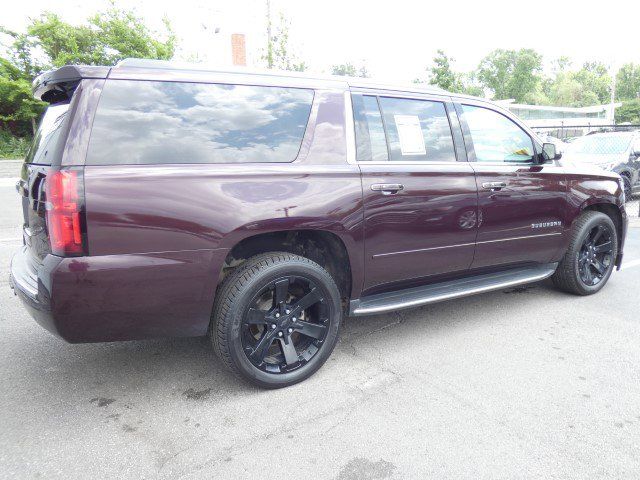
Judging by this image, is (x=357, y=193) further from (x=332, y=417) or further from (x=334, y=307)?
(x=332, y=417)

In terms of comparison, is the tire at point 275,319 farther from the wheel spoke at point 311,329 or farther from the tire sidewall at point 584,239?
the tire sidewall at point 584,239

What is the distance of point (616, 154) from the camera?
10844mm

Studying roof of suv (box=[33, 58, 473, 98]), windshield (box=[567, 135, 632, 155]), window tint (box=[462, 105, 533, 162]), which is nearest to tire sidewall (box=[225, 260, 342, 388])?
roof of suv (box=[33, 58, 473, 98])

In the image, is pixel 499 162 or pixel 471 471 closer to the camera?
pixel 471 471

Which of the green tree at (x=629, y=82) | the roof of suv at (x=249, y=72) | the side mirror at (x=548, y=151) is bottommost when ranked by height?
the side mirror at (x=548, y=151)

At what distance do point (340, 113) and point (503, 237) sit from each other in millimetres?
1736

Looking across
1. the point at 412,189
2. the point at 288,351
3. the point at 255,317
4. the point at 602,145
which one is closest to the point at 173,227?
the point at 255,317

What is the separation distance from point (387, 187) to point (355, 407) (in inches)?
55.0

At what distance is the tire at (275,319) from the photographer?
2.70 meters

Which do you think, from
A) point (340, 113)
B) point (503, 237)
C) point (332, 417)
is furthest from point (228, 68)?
point (503, 237)

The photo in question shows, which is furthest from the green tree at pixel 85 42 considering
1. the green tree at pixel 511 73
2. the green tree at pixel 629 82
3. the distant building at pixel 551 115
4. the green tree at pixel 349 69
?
the green tree at pixel 629 82

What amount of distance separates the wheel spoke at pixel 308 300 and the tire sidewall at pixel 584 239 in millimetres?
2776

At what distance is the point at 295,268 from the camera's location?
2814mm

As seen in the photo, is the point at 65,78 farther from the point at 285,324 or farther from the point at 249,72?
the point at 285,324
